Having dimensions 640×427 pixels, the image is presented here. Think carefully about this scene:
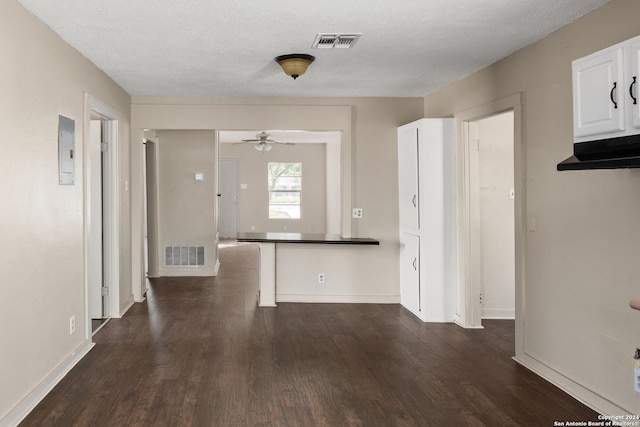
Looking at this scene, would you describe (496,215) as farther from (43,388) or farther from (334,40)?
(43,388)

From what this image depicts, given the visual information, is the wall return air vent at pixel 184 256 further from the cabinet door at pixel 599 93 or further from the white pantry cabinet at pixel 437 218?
the cabinet door at pixel 599 93

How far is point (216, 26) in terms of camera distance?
10.2 feet

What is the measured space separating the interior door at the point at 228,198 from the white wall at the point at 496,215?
8082 millimetres

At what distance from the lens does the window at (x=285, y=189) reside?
1190 centimetres

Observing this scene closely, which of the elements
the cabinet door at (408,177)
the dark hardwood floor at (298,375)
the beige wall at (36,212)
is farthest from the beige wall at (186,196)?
the beige wall at (36,212)

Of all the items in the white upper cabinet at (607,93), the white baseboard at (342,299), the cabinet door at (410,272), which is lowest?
the white baseboard at (342,299)

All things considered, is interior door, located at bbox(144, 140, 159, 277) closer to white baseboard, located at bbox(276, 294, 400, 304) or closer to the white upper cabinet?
white baseboard, located at bbox(276, 294, 400, 304)

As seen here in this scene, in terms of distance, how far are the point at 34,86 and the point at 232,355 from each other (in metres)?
2.30

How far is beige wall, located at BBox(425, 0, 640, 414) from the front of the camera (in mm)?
2625

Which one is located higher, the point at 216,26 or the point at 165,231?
the point at 216,26

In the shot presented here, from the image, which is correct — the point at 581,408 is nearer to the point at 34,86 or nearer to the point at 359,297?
the point at 359,297

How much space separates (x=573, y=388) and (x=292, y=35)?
2956 mm

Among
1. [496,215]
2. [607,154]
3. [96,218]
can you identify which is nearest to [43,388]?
Answer: [96,218]

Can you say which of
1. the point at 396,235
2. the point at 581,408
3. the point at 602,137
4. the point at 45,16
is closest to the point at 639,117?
the point at 602,137
